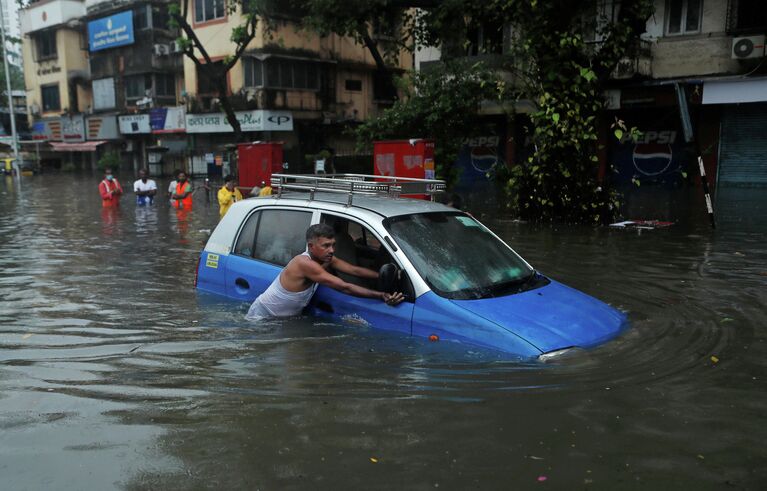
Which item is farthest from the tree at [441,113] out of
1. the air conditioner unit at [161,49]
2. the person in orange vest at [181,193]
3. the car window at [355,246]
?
the air conditioner unit at [161,49]

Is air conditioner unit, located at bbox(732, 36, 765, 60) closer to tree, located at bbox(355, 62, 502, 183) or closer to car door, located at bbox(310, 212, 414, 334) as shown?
tree, located at bbox(355, 62, 502, 183)

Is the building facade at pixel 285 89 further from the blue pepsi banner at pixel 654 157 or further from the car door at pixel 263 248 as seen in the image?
the car door at pixel 263 248

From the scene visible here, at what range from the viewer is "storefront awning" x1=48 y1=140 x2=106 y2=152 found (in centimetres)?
Answer: 4488

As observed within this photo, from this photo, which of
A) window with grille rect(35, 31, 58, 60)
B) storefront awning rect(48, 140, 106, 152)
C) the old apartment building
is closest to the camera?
the old apartment building

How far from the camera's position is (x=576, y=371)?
4449 millimetres

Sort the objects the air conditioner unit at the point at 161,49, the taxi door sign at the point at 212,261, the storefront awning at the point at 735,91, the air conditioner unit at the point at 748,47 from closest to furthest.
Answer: the taxi door sign at the point at 212,261 → the storefront awning at the point at 735,91 → the air conditioner unit at the point at 748,47 → the air conditioner unit at the point at 161,49

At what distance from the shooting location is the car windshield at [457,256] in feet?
16.4

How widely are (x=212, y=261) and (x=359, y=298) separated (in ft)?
6.59

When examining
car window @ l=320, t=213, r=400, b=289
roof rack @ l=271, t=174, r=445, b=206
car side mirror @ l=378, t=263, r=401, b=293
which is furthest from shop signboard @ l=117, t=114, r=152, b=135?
car side mirror @ l=378, t=263, r=401, b=293

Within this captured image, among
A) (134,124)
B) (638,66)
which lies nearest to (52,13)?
(134,124)

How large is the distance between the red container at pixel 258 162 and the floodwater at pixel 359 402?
1137 centimetres

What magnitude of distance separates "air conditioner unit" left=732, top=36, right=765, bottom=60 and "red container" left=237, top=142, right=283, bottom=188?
13.4 m

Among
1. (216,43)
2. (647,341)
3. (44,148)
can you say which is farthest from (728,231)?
(44,148)

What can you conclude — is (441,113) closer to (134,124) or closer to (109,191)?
(109,191)
